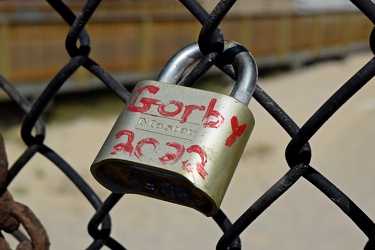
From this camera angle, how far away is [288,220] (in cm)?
519

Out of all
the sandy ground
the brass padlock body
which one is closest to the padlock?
the brass padlock body

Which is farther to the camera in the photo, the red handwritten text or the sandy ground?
the sandy ground

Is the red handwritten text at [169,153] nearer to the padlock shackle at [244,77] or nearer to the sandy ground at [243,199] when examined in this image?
the padlock shackle at [244,77]

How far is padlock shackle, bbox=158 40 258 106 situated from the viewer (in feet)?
1.73

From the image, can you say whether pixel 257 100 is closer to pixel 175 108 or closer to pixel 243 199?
pixel 175 108

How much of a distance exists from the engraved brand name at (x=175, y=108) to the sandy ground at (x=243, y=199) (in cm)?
390

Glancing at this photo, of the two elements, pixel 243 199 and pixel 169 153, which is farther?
pixel 243 199

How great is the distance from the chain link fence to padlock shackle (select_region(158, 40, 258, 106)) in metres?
0.01

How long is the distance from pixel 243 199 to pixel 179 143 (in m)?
5.02

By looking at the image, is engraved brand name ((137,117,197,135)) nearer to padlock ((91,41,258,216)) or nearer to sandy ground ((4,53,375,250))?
padlock ((91,41,258,216))

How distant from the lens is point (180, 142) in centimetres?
49

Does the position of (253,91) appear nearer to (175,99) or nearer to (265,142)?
(175,99)

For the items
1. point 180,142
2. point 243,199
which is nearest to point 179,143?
point 180,142

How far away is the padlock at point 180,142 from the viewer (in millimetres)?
476
